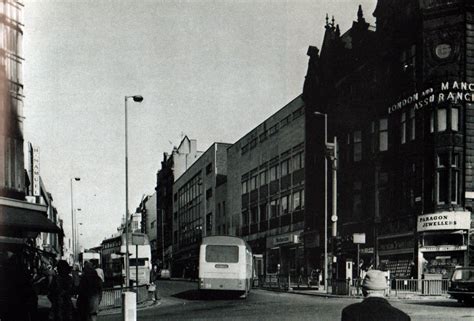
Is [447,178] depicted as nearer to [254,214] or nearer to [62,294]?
[62,294]

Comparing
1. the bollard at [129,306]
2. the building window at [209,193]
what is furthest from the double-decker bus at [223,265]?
the building window at [209,193]

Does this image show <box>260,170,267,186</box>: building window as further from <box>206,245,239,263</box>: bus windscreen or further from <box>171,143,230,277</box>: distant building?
<box>206,245,239,263</box>: bus windscreen

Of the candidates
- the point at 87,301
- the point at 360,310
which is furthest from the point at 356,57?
the point at 360,310

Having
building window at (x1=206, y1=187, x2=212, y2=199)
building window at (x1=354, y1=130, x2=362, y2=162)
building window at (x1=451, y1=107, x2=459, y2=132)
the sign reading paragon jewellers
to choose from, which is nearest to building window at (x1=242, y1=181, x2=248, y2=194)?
building window at (x1=206, y1=187, x2=212, y2=199)

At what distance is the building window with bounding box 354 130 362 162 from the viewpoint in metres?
43.4

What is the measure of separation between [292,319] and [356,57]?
2924cm

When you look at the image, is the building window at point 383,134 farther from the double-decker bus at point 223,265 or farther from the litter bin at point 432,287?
the double-decker bus at point 223,265

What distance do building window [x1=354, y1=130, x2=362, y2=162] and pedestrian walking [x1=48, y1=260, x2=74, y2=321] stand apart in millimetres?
31948

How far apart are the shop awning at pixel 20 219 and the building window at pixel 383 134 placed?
23828 mm

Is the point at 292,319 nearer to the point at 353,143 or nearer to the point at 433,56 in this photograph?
the point at 433,56

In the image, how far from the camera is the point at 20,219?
20344 mm

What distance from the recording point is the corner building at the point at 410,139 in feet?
114

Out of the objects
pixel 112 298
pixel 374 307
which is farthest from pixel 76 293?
pixel 112 298

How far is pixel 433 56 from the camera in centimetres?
3600
